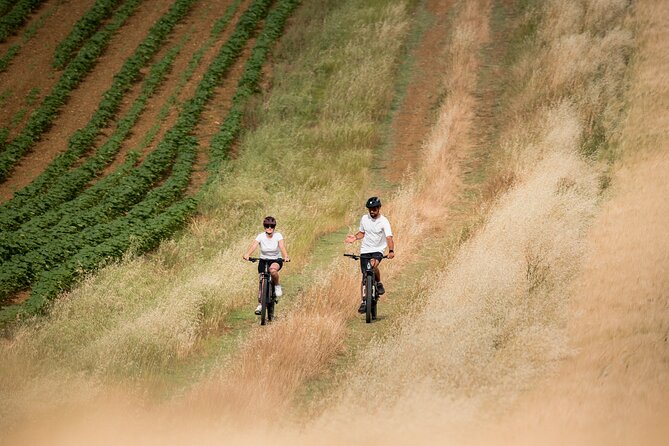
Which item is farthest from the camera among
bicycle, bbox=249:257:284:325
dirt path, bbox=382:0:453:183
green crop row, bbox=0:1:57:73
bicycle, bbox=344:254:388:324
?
green crop row, bbox=0:1:57:73

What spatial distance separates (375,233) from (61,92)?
15881 millimetres

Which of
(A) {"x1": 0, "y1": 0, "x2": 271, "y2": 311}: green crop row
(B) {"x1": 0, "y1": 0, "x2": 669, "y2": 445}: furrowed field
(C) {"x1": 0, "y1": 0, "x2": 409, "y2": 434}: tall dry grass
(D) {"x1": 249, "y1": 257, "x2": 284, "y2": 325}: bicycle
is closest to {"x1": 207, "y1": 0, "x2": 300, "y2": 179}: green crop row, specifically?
(B) {"x1": 0, "y1": 0, "x2": 669, "y2": 445}: furrowed field

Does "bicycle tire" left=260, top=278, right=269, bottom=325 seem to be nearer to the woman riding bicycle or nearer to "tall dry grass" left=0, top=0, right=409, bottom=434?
the woman riding bicycle

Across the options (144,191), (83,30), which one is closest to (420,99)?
(144,191)

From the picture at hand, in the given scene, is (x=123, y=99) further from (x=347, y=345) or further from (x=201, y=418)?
(x=201, y=418)

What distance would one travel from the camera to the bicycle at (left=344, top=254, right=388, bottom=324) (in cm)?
1359

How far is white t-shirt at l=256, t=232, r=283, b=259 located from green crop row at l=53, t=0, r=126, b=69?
1684 cm

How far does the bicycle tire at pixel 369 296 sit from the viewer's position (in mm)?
13594

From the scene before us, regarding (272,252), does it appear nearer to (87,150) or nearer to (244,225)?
(244,225)

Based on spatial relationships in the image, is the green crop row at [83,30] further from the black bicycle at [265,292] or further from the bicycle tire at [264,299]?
the bicycle tire at [264,299]

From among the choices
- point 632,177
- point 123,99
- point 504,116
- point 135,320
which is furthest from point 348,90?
point 135,320

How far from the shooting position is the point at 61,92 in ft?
85.4

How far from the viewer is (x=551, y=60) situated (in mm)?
24406

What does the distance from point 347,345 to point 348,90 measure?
13.7 m
